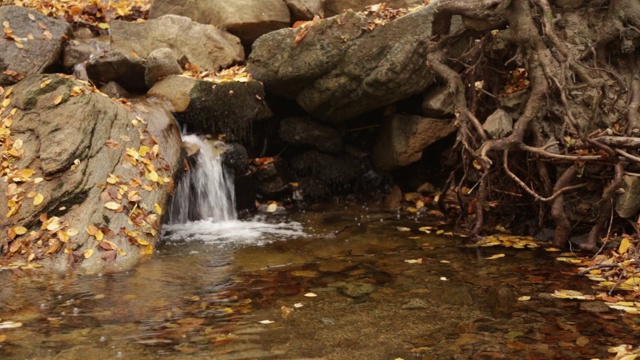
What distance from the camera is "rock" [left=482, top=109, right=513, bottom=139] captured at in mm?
6655

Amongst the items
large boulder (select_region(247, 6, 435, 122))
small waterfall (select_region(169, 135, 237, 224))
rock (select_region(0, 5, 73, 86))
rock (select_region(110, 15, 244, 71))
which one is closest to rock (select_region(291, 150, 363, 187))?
large boulder (select_region(247, 6, 435, 122))

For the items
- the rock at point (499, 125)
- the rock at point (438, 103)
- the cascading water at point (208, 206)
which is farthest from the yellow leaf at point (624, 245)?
the cascading water at point (208, 206)

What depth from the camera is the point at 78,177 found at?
6.38 metres

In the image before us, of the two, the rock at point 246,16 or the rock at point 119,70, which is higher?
the rock at point 246,16

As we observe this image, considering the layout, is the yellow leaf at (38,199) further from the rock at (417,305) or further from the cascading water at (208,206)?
the rock at (417,305)

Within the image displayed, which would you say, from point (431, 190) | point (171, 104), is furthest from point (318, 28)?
point (431, 190)

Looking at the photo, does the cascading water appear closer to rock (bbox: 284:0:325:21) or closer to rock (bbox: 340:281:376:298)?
rock (bbox: 340:281:376:298)

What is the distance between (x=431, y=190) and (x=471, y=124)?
232cm

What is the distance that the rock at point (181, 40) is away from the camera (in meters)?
9.99

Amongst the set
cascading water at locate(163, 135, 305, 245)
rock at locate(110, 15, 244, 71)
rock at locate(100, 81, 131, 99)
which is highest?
rock at locate(110, 15, 244, 71)

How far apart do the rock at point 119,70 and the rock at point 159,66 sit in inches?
6.2

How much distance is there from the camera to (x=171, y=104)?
855 centimetres

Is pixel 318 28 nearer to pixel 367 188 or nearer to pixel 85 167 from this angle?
pixel 367 188

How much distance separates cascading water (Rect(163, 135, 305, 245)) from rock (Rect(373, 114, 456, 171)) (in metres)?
2.02
